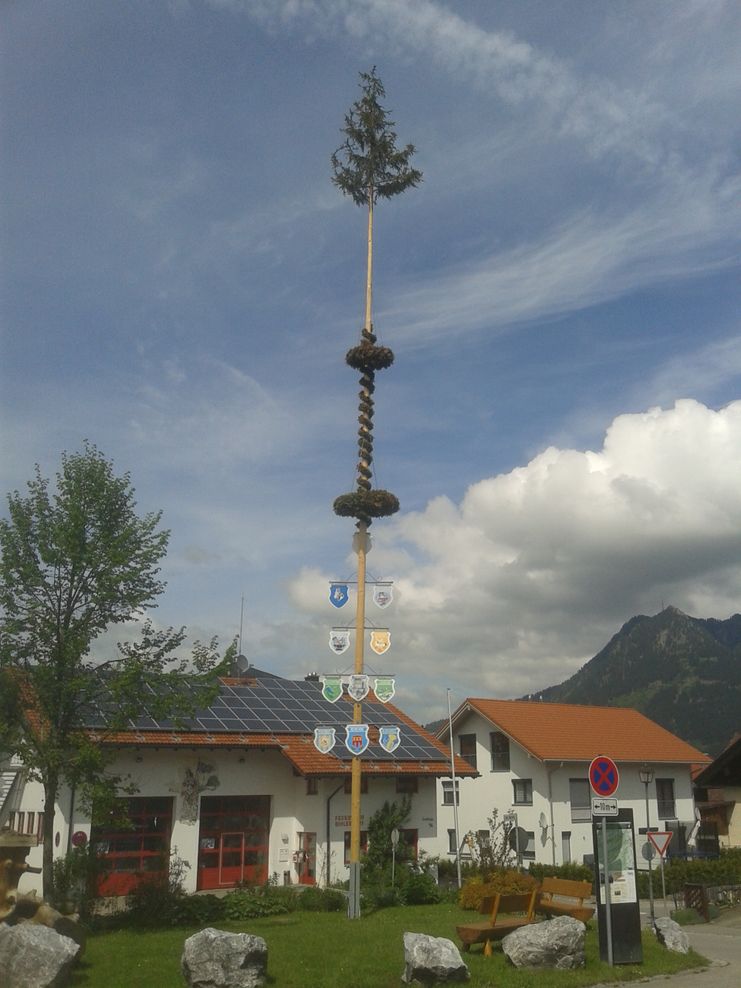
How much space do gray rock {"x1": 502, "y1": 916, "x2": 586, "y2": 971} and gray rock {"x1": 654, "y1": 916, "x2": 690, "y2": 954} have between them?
2566 mm

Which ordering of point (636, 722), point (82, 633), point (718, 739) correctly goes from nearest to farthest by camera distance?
point (82, 633) < point (636, 722) < point (718, 739)

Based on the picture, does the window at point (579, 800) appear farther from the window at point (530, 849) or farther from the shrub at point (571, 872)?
the shrub at point (571, 872)

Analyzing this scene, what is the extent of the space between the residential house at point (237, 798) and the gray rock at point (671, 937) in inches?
409

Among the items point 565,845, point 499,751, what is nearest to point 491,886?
point 565,845

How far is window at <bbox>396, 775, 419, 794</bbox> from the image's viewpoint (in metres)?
29.5

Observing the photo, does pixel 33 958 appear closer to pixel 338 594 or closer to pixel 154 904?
pixel 154 904

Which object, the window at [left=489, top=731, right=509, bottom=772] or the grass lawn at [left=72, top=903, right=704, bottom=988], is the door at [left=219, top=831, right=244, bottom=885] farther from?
the window at [left=489, top=731, right=509, bottom=772]

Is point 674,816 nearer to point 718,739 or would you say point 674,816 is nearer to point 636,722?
point 636,722

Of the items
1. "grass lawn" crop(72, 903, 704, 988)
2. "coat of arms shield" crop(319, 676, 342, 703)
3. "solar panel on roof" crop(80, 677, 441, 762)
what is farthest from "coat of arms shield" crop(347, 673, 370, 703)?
"solar panel on roof" crop(80, 677, 441, 762)

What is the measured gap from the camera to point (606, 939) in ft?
45.6

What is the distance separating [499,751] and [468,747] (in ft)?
7.76

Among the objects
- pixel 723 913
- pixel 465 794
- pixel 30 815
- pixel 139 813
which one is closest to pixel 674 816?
pixel 465 794

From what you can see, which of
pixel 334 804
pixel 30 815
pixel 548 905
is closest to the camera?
pixel 548 905

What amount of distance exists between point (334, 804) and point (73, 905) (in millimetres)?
9691
